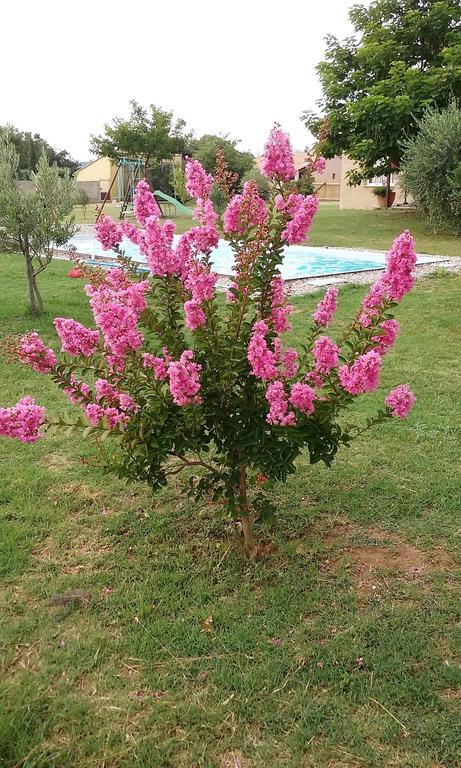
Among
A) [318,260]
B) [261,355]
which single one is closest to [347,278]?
[318,260]

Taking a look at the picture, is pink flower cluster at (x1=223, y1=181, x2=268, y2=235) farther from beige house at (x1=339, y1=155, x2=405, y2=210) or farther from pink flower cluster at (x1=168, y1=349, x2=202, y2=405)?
beige house at (x1=339, y1=155, x2=405, y2=210)

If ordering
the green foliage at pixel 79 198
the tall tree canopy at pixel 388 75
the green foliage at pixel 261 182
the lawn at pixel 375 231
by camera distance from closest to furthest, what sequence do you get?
the green foliage at pixel 261 182 → the green foliage at pixel 79 198 → the lawn at pixel 375 231 → the tall tree canopy at pixel 388 75

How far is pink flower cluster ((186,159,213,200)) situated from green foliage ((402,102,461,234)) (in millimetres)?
13126

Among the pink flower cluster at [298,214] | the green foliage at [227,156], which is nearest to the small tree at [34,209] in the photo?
the pink flower cluster at [298,214]

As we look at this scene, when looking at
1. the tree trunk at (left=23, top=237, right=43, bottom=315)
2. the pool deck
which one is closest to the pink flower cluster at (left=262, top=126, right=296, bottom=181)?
the tree trunk at (left=23, top=237, right=43, bottom=315)

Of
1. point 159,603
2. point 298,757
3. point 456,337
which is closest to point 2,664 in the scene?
point 159,603

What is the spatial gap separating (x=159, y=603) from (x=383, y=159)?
2056 cm

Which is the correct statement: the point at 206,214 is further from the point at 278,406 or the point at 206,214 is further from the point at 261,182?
the point at 261,182

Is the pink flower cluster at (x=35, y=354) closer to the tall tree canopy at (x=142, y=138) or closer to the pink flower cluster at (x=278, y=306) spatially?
the pink flower cluster at (x=278, y=306)

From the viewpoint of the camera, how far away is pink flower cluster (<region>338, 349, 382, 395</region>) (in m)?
2.07

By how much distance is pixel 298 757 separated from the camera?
5.74 ft

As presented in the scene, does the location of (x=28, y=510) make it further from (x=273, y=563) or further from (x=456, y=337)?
(x=456, y=337)

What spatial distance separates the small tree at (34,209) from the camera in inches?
262

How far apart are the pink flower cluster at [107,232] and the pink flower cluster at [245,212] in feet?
1.55
